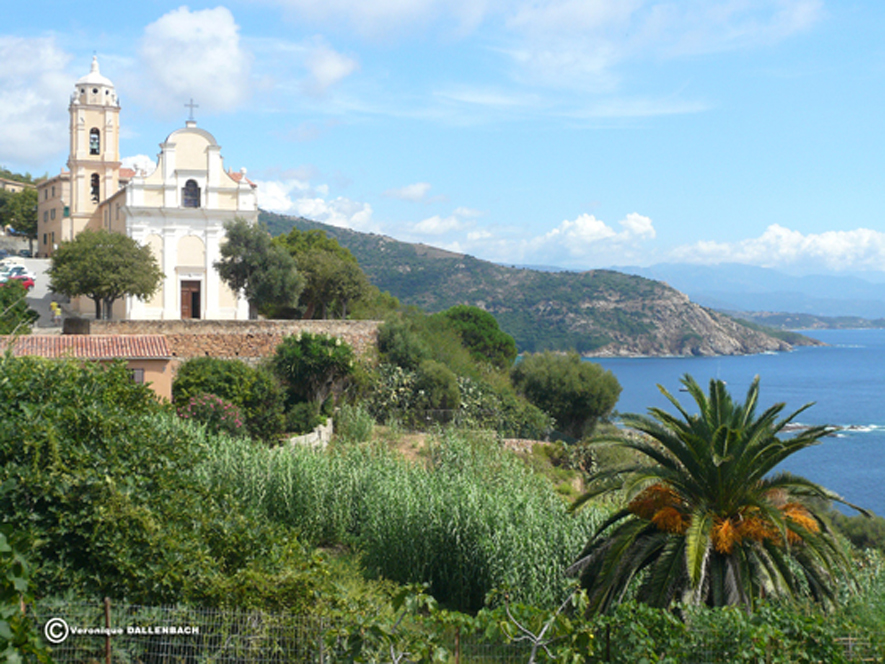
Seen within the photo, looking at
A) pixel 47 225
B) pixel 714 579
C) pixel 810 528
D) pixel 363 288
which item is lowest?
pixel 714 579

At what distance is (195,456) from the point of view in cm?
797

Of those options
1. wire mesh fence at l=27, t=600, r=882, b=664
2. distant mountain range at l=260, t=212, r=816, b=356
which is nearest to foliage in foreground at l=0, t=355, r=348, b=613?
wire mesh fence at l=27, t=600, r=882, b=664

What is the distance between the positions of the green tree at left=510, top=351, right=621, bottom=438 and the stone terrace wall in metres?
13.8

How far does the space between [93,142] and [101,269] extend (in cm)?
1797

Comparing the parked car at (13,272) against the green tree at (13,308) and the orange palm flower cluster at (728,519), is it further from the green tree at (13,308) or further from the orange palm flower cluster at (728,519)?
the orange palm flower cluster at (728,519)

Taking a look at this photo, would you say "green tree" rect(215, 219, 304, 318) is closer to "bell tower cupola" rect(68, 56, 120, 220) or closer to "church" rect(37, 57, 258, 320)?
"church" rect(37, 57, 258, 320)

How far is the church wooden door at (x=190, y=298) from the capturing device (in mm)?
36312

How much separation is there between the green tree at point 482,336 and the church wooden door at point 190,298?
16.9m

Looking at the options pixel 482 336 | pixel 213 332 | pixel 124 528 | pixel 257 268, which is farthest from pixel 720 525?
pixel 482 336

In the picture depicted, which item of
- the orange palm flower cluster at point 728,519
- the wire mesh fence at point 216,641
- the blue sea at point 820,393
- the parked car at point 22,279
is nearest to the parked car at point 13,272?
the parked car at point 22,279

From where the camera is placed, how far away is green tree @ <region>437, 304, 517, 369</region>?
4856cm

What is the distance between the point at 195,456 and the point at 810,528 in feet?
21.5

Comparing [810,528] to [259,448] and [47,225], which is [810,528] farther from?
[47,225]

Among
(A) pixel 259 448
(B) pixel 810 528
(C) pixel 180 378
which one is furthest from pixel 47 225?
(B) pixel 810 528
